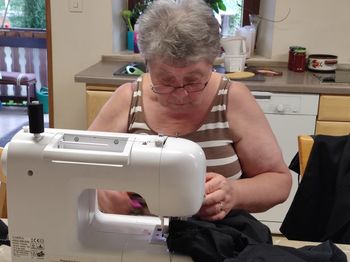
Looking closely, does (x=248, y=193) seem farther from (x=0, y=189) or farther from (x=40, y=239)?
(x=0, y=189)

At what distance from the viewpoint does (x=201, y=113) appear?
1364 mm

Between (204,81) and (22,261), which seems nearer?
(22,261)

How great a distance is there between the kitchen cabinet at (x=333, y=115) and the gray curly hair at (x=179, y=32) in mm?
1379

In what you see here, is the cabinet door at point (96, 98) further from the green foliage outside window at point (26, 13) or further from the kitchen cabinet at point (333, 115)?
the green foliage outside window at point (26, 13)

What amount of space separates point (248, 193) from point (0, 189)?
2.47ft

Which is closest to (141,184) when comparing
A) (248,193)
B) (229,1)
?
(248,193)

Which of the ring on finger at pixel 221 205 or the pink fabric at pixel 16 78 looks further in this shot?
the pink fabric at pixel 16 78

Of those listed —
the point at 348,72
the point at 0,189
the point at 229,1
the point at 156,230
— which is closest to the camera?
the point at 156,230

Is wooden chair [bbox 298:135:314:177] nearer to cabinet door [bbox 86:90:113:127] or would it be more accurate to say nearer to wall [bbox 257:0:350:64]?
cabinet door [bbox 86:90:113:127]

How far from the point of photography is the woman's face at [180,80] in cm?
120

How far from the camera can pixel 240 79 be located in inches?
100

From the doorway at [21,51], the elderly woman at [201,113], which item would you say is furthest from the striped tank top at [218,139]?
the doorway at [21,51]

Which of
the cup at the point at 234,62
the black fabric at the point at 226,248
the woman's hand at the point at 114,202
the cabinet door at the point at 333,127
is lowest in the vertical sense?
the cabinet door at the point at 333,127

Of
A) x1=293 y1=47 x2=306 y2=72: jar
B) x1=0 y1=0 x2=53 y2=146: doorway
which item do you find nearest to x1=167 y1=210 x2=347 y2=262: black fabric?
x1=293 y1=47 x2=306 y2=72: jar
